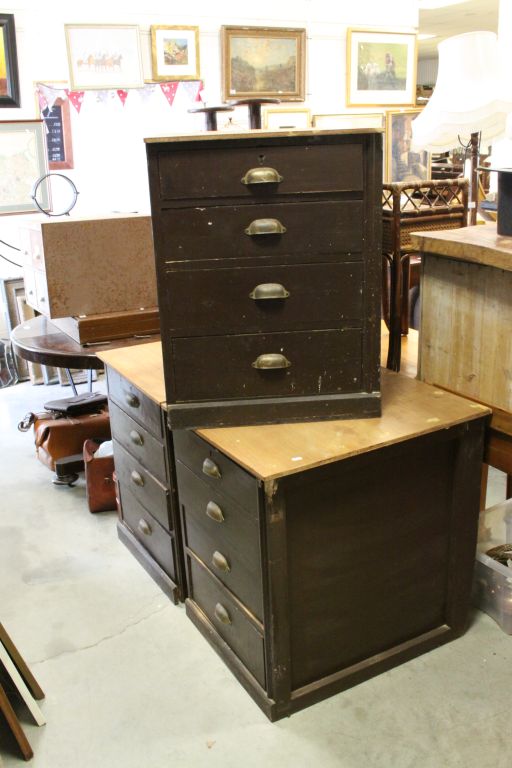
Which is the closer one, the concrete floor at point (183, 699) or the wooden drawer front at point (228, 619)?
the concrete floor at point (183, 699)

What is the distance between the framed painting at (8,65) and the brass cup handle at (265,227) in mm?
3025

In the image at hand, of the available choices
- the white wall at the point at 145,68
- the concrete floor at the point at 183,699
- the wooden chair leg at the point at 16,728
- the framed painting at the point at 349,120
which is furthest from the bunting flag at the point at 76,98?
the wooden chair leg at the point at 16,728

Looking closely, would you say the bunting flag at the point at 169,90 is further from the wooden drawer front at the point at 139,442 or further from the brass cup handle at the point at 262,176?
the brass cup handle at the point at 262,176

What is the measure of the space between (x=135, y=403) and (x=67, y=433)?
44.3 inches

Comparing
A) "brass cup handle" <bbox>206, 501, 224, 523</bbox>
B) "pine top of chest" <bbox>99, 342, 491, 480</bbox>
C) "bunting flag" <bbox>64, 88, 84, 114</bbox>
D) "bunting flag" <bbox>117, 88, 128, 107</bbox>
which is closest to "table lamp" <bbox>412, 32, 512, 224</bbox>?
"pine top of chest" <bbox>99, 342, 491, 480</bbox>

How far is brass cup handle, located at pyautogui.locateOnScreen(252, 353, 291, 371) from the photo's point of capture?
1.82m

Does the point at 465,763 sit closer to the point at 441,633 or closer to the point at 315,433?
the point at 441,633

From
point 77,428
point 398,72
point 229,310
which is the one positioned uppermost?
point 398,72

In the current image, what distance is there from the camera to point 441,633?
2119 millimetres

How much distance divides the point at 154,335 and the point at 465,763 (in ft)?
6.11

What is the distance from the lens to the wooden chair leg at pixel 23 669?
6.56 feet

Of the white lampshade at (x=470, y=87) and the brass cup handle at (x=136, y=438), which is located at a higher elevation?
the white lampshade at (x=470, y=87)

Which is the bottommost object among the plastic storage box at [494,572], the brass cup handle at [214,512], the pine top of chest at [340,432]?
the plastic storage box at [494,572]

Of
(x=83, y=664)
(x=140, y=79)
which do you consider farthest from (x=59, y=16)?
(x=83, y=664)
